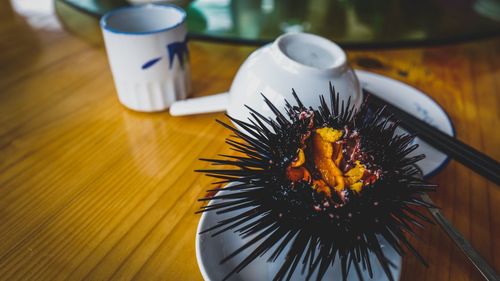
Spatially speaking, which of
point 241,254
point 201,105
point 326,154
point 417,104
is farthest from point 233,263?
point 417,104

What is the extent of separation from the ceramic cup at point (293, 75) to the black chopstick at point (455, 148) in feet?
0.14

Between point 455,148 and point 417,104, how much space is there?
13cm

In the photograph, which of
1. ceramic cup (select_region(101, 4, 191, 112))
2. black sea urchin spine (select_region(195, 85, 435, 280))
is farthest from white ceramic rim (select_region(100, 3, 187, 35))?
black sea urchin spine (select_region(195, 85, 435, 280))

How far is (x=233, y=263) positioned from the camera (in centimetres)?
31

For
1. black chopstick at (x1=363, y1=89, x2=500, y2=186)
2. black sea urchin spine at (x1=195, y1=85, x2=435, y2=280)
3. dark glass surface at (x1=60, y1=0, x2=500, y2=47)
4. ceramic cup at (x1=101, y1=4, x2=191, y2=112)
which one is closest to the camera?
black sea urchin spine at (x1=195, y1=85, x2=435, y2=280)

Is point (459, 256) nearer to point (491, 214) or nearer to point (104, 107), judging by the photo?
point (491, 214)

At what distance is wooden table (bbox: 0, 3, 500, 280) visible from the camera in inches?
13.5

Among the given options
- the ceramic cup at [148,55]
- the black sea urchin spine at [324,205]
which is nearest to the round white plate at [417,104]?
the black sea urchin spine at [324,205]

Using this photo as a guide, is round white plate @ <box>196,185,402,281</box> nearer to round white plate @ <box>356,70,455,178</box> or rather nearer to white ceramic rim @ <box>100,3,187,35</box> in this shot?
round white plate @ <box>356,70,455,178</box>

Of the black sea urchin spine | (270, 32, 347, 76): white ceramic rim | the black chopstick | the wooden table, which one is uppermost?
(270, 32, 347, 76): white ceramic rim

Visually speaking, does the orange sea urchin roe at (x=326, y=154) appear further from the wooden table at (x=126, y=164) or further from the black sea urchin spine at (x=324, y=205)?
the wooden table at (x=126, y=164)

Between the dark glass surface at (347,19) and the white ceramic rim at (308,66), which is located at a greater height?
the white ceramic rim at (308,66)

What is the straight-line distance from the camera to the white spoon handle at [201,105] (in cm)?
48

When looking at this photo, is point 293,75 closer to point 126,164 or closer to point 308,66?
point 308,66
